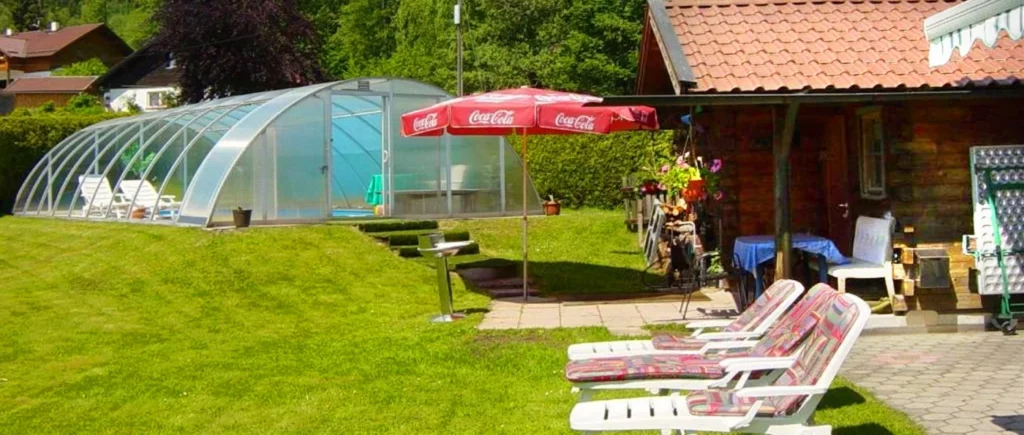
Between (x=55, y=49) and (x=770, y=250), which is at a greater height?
(x=55, y=49)

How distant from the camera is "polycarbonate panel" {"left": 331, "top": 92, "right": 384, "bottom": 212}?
18844 millimetres

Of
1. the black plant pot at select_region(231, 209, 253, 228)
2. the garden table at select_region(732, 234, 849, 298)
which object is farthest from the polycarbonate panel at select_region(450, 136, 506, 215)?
the garden table at select_region(732, 234, 849, 298)

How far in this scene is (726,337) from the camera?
19.9 feet

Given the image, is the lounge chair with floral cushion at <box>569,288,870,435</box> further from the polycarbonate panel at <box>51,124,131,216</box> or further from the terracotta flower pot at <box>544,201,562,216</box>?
the polycarbonate panel at <box>51,124,131,216</box>

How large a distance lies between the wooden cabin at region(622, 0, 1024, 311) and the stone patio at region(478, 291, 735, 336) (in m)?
0.90

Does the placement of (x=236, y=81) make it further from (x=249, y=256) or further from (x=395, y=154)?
(x=249, y=256)

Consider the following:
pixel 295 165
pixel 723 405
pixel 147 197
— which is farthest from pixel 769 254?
pixel 147 197

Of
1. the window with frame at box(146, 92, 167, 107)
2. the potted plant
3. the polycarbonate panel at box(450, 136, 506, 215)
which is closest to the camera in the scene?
the polycarbonate panel at box(450, 136, 506, 215)

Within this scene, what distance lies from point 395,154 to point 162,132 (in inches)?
178

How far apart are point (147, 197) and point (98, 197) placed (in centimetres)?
228

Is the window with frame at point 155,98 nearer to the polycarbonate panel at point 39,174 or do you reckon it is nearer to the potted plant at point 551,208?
the polycarbonate panel at point 39,174

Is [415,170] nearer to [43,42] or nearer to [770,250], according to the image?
[770,250]

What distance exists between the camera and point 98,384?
25.8 feet

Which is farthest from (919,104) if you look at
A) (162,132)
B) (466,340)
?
(162,132)
